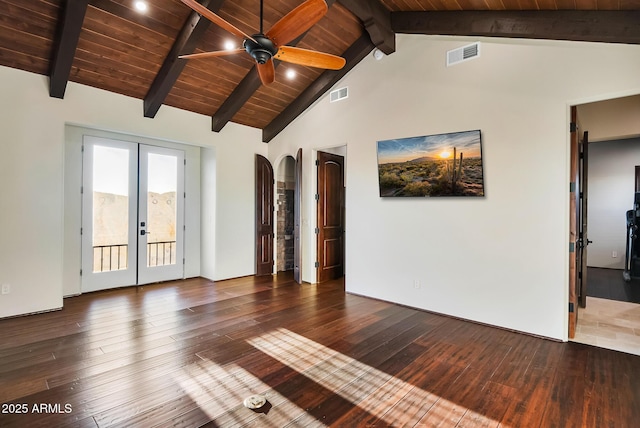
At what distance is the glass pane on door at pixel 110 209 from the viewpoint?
508 centimetres

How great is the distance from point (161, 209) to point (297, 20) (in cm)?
461

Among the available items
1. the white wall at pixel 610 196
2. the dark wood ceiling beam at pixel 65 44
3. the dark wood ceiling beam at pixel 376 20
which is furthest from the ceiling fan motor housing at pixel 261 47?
the white wall at pixel 610 196

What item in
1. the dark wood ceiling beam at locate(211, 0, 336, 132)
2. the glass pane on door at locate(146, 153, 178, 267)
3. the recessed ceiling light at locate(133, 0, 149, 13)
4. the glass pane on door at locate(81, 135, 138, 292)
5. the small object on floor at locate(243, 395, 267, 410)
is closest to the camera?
the small object on floor at locate(243, 395, 267, 410)

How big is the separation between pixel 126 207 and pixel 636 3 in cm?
680

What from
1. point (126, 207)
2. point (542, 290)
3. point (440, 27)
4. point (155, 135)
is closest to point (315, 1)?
point (440, 27)

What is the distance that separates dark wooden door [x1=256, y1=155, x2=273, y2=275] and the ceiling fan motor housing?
12.3 ft

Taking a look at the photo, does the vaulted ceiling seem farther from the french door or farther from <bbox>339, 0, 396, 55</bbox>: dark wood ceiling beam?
the french door

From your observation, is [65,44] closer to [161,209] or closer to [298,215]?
[161,209]

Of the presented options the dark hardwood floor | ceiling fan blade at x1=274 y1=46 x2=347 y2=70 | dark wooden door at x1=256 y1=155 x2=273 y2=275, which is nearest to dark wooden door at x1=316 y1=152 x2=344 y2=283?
dark wooden door at x1=256 y1=155 x2=273 y2=275

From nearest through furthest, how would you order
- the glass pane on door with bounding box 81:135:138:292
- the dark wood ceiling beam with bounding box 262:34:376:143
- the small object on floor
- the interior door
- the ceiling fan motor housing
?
the small object on floor
the ceiling fan motor housing
the dark wood ceiling beam with bounding box 262:34:376:143
the glass pane on door with bounding box 81:135:138:292
the interior door

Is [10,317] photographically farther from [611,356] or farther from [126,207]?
[611,356]

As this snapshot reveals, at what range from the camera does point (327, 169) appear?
603 centimetres

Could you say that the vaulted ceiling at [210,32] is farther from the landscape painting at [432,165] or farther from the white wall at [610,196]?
the white wall at [610,196]

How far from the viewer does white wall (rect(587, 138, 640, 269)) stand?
6.69 metres
